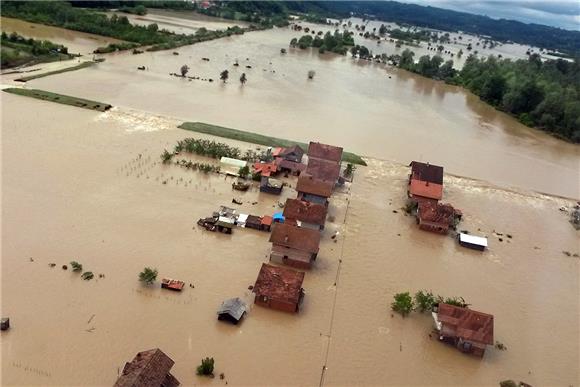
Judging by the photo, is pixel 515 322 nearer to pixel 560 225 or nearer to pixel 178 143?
pixel 560 225

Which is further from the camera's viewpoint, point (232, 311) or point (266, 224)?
point (266, 224)

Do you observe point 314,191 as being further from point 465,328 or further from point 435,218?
point 465,328

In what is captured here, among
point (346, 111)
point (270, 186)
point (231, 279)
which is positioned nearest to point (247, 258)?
point (231, 279)

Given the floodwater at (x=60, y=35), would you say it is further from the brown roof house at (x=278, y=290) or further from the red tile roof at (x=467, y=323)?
the red tile roof at (x=467, y=323)

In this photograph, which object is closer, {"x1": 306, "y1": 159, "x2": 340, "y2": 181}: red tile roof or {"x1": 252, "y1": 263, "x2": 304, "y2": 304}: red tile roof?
{"x1": 252, "y1": 263, "x2": 304, "y2": 304}: red tile roof

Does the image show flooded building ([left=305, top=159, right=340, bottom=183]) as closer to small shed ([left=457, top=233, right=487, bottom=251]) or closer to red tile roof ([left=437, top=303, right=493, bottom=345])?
small shed ([left=457, top=233, right=487, bottom=251])

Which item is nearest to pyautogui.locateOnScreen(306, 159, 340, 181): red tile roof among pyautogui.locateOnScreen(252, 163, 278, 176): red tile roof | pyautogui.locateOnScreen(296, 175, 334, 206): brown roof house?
pyautogui.locateOnScreen(296, 175, 334, 206): brown roof house

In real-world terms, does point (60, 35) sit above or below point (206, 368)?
above

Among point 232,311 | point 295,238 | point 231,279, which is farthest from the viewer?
point 295,238
